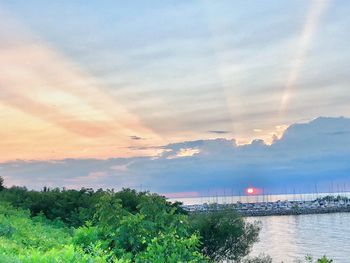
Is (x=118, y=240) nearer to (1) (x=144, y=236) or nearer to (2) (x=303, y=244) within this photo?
(1) (x=144, y=236)

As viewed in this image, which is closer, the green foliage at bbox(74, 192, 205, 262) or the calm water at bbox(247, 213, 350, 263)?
the green foliage at bbox(74, 192, 205, 262)

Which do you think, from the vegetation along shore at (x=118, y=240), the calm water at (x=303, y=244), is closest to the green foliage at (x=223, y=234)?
the calm water at (x=303, y=244)

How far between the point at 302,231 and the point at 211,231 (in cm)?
7683

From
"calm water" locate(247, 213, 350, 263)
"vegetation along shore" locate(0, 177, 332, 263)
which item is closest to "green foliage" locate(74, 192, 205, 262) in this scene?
"vegetation along shore" locate(0, 177, 332, 263)

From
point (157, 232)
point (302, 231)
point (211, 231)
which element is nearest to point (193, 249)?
point (157, 232)

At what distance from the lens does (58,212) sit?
41.8m

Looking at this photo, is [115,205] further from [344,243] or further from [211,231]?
[344,243]

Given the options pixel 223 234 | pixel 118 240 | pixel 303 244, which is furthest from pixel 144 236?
pixel 303 244

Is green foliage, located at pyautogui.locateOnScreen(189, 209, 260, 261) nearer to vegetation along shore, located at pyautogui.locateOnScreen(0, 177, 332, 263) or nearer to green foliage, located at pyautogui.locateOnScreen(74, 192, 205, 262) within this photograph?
vegetation along shore, located at pyautogui.locateOnScreen(0, 177, 332, 263)

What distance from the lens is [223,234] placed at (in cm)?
6612

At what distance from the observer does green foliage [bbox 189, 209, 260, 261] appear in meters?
65.0

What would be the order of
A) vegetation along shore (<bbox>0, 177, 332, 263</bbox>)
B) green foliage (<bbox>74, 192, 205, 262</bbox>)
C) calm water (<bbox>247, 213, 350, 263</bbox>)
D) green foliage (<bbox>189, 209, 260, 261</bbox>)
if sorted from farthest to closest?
calm water (<bbox>247, 213, 350, 263</bbox>) < green foliage (<bbox>189, 209, 260, 261</bbox>) < green foliage (<bbox>74, 192, 205, 262</bbox>) < vegetation along shore (<bbox>0, 177, 332, 263</bbox>)

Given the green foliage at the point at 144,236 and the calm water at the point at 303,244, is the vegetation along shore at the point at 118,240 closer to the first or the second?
the green foliage at the point at 144,236

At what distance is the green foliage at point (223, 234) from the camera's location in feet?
213
